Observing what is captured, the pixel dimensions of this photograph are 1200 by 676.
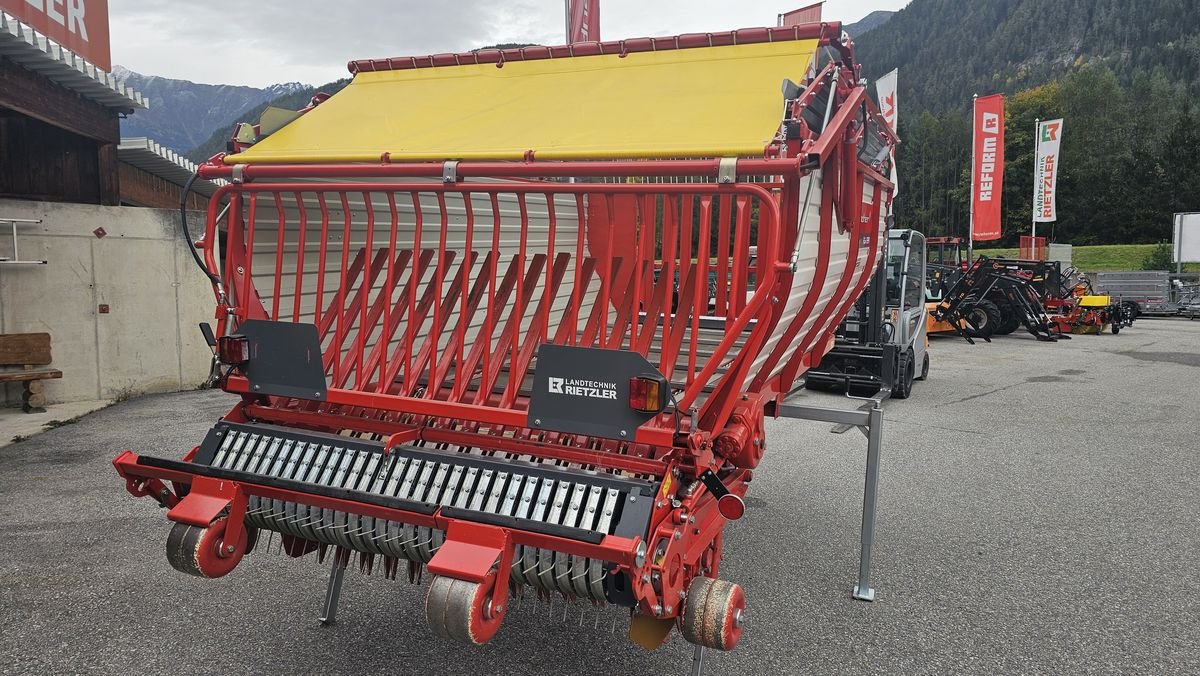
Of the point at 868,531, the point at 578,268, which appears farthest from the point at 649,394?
the point at 868,531

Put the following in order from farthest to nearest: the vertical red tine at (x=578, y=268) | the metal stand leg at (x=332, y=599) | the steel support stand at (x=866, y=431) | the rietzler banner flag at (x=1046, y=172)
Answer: the rietzler banner flag at (x=1046, y=172)
the steel support stand at (x=866, y=431)
the metal stand leg at (x=332, y=599)
the vertical red tine at (x=578, y=268)

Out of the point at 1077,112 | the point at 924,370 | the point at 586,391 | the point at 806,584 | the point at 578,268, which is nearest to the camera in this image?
the point at 586,391

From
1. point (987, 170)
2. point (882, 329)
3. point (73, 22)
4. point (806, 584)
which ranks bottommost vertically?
point (806, 584)

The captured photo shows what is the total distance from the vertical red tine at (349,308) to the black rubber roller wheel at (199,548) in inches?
27.0

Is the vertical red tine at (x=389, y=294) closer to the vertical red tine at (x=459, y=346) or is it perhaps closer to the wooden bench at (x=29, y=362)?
the vertical red tine at (x=459, y=346)

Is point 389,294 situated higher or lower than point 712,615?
higher

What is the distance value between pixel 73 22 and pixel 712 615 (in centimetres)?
1187

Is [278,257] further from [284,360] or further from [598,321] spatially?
[598,321]

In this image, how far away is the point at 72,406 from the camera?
8.51 m

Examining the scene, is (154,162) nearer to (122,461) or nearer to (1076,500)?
(122,461)

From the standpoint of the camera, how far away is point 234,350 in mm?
2721

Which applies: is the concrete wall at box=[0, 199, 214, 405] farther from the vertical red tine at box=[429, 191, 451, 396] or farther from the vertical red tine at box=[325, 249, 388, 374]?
the vertical red tine at box=[429, 191, 451, 396]

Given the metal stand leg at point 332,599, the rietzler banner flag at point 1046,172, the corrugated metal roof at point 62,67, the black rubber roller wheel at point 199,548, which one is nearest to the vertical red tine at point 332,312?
the black rubber roller wheel at point 199,548

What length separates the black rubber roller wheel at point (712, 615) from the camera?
6.91ft
